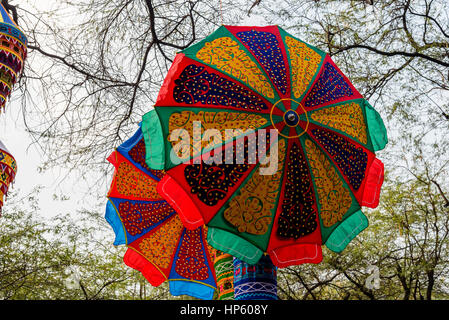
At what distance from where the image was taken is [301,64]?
337 centimetres

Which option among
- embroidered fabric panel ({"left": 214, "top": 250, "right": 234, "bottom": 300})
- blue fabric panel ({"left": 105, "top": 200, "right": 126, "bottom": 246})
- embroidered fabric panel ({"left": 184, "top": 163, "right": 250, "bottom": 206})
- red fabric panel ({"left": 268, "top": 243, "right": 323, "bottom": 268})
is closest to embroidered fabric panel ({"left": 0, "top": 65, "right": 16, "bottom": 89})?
blue fabric panel ({"left": 105, "top": 200, "right": 126, "bottom": 246})

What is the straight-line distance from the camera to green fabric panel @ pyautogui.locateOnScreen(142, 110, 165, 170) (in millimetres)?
2898

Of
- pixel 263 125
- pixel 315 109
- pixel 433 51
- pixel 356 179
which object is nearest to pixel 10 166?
pixel 263 125

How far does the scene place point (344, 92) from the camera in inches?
138

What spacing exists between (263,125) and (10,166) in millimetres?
2361

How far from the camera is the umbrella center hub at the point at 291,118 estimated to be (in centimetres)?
306

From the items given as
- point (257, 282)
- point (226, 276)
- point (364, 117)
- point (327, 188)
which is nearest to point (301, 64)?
point (364, 117)

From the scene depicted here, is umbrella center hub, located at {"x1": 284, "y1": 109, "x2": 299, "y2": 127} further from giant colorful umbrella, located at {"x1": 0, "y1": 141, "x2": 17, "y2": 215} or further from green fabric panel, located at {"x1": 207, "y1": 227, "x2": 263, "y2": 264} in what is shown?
giant colorful umbrella, located at {"x1": 0, "y1": 141, "x2": 17, "y2": 215}

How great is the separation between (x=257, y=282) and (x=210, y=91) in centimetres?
142

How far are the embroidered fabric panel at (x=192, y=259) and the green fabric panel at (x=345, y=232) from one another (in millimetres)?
1647

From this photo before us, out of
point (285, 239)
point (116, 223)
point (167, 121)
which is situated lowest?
point (285, 239)

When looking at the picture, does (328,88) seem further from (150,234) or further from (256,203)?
(150,234)

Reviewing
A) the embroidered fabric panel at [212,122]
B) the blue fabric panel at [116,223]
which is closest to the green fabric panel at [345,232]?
the embroidered fabric panel at [212,122]
